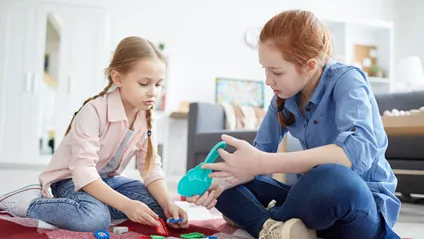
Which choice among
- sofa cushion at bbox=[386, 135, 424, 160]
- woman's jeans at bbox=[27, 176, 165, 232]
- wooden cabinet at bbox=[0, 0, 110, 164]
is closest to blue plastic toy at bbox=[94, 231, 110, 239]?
woman's jeans at bbox=[27, 176, 165, 232]

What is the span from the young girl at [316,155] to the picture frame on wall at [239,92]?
9.54 ft

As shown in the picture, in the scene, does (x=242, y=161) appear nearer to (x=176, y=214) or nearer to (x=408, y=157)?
(x=176, y=214)

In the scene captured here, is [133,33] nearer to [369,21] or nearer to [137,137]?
[369,21]

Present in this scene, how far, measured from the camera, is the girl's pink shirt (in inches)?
41.4

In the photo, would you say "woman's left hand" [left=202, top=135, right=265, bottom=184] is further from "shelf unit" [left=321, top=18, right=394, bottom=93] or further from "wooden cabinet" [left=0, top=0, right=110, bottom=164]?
"shelf unit" [left=321, top=18, right=394, bottom=93]

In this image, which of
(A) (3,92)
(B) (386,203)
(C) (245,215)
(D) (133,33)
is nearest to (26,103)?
(A) (3,92)

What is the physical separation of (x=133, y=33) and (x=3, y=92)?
1.21 metres

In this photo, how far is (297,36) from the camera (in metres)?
0.86

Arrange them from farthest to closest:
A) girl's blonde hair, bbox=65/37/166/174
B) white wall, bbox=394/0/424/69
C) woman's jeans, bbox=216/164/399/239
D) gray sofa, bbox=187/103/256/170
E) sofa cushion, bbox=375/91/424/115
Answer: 1. white wall, bbox=394/0/424/69
2. gray sofa, bbox=187/103/256/170
3. sofa cushion, bbox=375/91/424/115
4. girl's blonde hair, bbox=65/37/166/174
5. woman's jeans, bbox=216/164/399/239

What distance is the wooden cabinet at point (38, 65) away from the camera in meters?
3.66

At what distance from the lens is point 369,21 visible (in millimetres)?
4102

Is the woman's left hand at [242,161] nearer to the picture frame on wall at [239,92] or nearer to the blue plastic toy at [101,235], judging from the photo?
the blue plastic toy at [101,235]

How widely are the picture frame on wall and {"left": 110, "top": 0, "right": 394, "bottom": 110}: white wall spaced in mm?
75

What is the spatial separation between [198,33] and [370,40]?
5.58 ft
